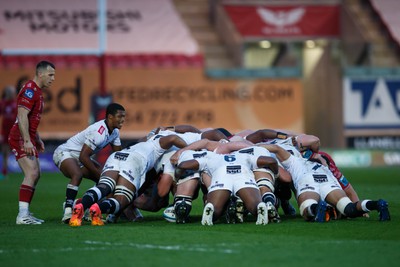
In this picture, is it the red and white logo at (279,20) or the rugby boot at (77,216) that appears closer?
the rugby boot at (77,216)

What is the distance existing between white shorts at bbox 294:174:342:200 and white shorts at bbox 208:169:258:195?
677 millimetres

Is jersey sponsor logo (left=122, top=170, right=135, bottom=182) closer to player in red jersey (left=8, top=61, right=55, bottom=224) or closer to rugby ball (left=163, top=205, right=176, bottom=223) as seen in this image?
rugby ball (left=163, top=205, right=176, bottom=223)

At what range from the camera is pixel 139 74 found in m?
26.5

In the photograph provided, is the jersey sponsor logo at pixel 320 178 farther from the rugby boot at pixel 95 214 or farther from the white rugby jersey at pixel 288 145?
the rugby boot at pixel 95 214

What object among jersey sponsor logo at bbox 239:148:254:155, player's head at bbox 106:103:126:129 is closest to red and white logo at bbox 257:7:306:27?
player's head at bbox 106:103:126:129

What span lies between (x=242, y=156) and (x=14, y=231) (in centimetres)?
312

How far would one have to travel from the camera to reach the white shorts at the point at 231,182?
11727mm

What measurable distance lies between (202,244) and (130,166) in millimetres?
3122

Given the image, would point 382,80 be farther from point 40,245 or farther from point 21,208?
point 40,245

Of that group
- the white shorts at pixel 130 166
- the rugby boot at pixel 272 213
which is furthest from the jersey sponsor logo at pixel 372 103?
the rugby boot at pixel 272 213

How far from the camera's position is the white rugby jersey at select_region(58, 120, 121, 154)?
12.7 meters

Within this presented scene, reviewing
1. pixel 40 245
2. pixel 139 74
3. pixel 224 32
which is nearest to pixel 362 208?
pixel 40 245

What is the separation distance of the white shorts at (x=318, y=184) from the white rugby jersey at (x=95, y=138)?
2663 millimetres

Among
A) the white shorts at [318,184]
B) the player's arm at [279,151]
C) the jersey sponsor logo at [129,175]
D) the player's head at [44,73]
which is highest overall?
the player's head at [44,73]
